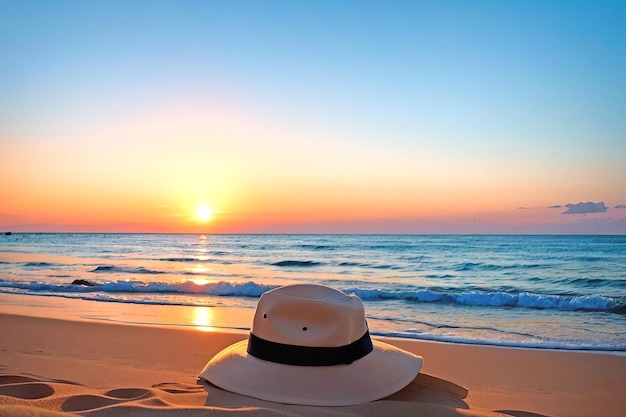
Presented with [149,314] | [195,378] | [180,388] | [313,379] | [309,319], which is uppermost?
[309,319]

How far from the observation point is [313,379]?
2.89 meters

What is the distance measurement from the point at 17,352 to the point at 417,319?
256 inches

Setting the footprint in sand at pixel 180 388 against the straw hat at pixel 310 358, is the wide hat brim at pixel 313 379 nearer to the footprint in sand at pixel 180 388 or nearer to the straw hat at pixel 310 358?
the straw hat at pixel 310 358

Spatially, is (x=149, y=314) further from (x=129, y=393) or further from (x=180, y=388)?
(x=129, y=393)

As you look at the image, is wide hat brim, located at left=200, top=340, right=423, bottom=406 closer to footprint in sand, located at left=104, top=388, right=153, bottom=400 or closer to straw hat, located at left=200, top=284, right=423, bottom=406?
straw hat, located at left=200, top=284, right=423, bottom=406

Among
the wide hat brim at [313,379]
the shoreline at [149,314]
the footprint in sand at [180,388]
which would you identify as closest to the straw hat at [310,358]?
the wide hat brim at [313,379]

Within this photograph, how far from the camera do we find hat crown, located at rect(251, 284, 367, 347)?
297cm

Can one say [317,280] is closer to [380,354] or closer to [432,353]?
[432,353]

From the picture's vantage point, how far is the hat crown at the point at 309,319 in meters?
2.97

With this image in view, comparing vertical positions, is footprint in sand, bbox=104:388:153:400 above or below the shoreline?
above

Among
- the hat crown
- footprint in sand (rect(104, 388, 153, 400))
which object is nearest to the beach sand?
footprint in sand (rect(104, 388, 153, 400))

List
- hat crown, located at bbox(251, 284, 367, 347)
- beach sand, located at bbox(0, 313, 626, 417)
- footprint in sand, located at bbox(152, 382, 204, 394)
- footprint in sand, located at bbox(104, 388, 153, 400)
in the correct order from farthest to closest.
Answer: footprint in sand, located at bbox(152, 382, 204, 394), footprint in sand, located at bbox(104, 388, 153, 400), hat crown, located at bbox(251, 284, 367, 347), beach sand, located at bbox(0, 313, 626, 417)

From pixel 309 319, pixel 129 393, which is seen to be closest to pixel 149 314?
pixel 129 393

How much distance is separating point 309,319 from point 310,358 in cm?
22
